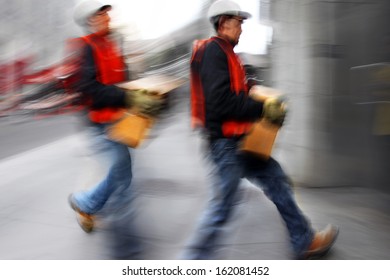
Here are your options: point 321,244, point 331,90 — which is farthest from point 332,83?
point 321,244

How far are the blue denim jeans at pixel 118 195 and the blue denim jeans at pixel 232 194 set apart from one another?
412 mm

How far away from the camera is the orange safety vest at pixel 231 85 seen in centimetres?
269

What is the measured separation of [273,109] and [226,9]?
633 mm

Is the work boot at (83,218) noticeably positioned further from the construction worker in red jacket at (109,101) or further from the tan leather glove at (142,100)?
the tan leather glove at (142,100)

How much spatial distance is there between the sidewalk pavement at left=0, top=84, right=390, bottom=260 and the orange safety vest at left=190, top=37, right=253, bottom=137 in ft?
2.27

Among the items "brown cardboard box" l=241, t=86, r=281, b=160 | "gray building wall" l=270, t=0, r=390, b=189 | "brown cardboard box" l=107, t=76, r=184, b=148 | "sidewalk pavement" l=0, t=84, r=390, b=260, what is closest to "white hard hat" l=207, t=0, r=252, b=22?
"brown cardboard box" l=241, t=86, r=281, b=160

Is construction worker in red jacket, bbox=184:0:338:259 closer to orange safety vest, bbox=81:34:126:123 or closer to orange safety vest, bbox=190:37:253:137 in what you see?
orange safety vest, bbox=190:37:253:137

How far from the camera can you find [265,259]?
3.35m

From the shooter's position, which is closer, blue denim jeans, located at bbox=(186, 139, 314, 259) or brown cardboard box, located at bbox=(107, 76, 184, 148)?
blue denim jeans, located at bbox=(186, 139, 314, 259)

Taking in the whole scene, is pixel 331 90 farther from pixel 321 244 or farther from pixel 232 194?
pixel 232 194

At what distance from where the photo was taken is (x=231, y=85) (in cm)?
269

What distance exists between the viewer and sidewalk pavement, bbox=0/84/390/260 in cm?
351
